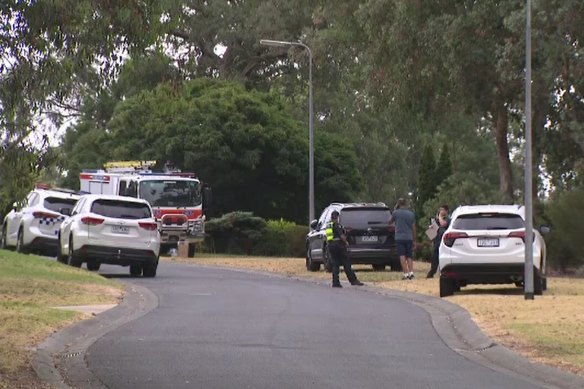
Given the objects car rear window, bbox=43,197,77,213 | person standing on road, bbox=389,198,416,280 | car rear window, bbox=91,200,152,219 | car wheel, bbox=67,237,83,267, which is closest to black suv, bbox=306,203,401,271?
person standing on road, bbox=389,198,416,280

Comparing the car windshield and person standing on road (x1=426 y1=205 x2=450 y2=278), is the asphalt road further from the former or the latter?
the car windshield

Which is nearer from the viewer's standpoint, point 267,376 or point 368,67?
point 267,376

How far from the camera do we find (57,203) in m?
35.5

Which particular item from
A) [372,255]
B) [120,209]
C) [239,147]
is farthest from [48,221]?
[239,147]

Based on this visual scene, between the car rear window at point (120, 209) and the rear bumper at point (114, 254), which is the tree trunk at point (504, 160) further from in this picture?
the rear bumper at point (114, 254)

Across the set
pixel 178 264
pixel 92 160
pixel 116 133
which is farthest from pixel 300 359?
pixel 92 160

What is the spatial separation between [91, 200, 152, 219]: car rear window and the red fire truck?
1319 cm

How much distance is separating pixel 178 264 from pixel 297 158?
18.8 m

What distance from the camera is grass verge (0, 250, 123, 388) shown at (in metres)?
13.3

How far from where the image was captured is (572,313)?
65.5ft

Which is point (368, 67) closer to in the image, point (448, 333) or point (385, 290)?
point (385, 290)

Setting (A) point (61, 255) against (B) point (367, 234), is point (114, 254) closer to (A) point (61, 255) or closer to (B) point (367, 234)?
(A) point (61, 255)

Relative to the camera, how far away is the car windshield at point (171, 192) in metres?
43.9

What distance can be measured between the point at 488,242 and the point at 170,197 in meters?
21.4
